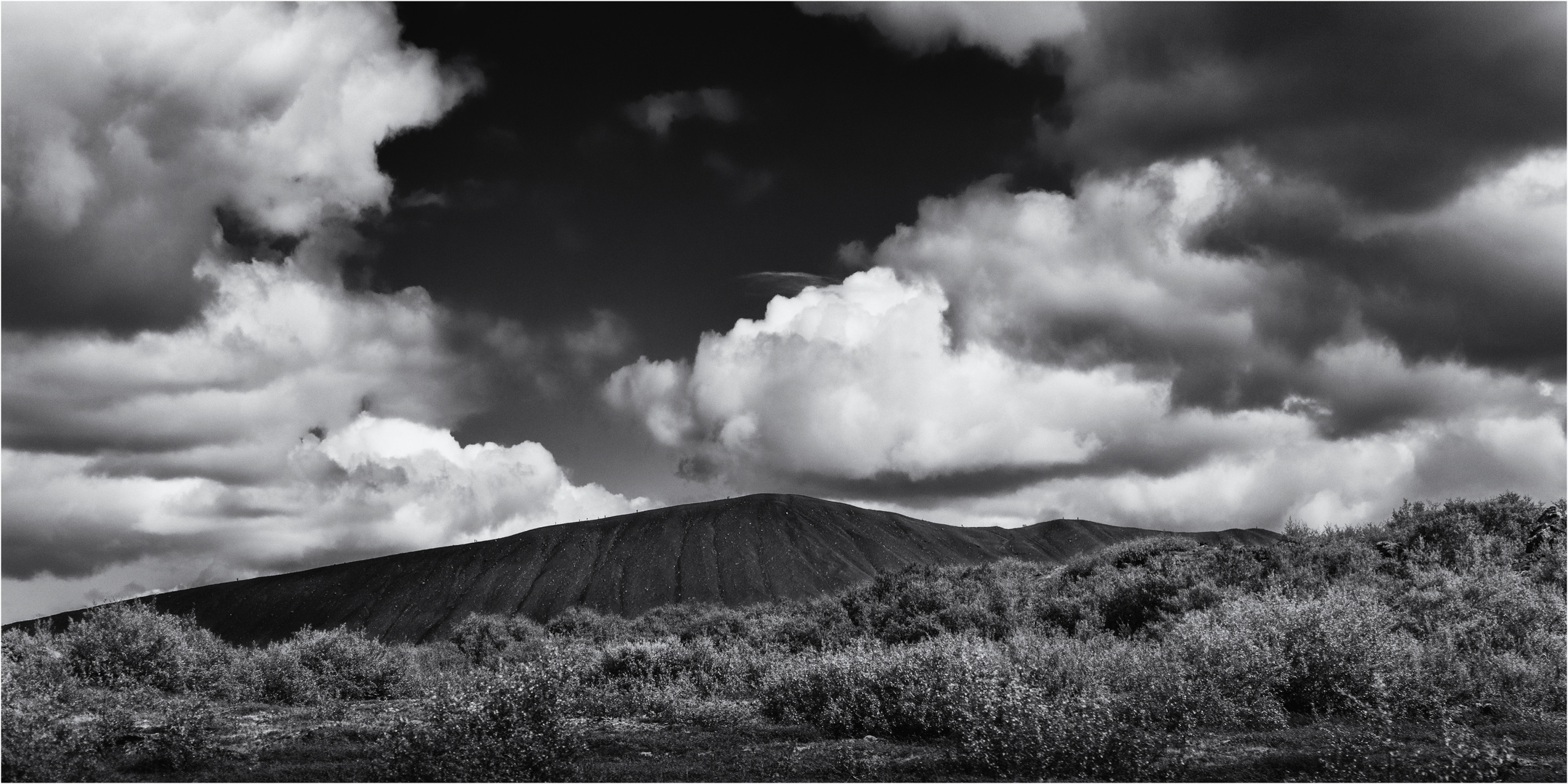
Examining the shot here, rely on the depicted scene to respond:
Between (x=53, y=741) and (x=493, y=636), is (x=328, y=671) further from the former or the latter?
(x=493, y=636)

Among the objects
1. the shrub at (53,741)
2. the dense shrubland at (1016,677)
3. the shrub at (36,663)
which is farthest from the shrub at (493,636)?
the shrub at (53,741)

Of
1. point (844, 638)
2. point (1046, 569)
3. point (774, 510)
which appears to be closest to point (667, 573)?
point (774, 510)

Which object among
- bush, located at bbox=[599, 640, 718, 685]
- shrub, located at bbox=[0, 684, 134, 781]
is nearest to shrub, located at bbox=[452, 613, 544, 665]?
bush, located at bbox=[599, 640, 718, 685]

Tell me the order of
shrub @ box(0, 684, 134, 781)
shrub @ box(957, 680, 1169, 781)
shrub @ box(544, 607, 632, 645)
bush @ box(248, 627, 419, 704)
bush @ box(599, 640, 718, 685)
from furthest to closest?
shrub @ box(544, 607, 632, 645) → bush @ box(599, 640, 718, 685) → bush @ box(248, 627, 419, 704) → shrub @ box(957, 680, 1169, 781) → shrub @ box(0, 684, 134, 781)

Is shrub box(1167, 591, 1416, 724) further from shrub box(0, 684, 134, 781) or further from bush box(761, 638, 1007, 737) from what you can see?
shrub box(0, 684, 134, 781)

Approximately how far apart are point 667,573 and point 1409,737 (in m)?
97.5

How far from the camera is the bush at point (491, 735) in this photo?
525 inches

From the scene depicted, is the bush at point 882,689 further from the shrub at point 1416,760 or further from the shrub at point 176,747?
the shrub at point 176,747

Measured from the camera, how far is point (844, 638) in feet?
124

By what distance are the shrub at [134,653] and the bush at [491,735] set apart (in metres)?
14.6

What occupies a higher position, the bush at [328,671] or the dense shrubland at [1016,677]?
the dense shrubland at [1016,677]

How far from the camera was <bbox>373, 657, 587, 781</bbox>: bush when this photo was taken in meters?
13.3

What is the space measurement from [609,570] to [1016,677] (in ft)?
320

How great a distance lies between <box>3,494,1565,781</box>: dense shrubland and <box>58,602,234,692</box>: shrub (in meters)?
0.06
